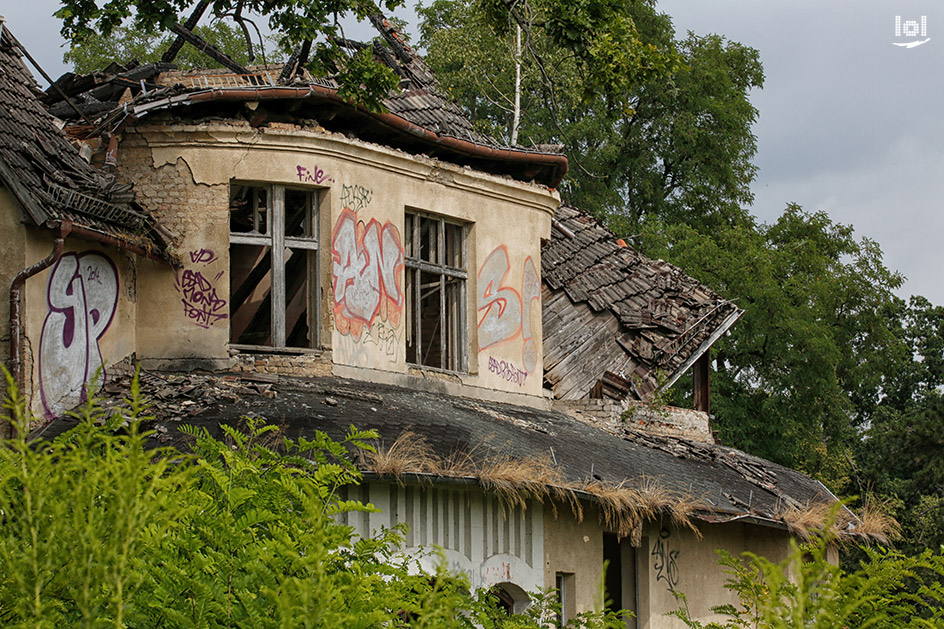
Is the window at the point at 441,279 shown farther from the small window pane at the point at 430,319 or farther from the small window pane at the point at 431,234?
the small window pane at the point at 430,319

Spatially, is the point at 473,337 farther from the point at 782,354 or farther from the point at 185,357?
the point at 782,354

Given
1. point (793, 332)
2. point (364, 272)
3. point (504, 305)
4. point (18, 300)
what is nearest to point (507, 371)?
point (504, 305)

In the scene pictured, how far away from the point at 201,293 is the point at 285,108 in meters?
2.27

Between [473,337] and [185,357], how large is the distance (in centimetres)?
398

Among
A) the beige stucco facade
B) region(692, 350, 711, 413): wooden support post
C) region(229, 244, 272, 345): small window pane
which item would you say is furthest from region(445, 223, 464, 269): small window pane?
region(692, 350, 711, 413): wooden support post

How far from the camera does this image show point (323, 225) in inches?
575

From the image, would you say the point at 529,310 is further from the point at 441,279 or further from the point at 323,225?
the point at 323,225

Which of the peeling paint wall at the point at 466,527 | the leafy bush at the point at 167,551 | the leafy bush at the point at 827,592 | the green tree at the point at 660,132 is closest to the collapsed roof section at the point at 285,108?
the peeling paint wall at the point at 466,527

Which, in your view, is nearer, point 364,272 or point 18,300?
point 18,300

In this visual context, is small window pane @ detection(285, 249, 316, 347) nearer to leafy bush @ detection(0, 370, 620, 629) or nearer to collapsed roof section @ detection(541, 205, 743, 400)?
collapsed roof section @ detection(541, 205, 743, 400)

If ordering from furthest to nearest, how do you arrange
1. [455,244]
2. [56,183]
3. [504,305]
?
[504,305], [455,244], [56,183]

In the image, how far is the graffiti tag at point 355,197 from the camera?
578 inches

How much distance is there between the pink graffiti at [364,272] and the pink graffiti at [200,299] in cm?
132

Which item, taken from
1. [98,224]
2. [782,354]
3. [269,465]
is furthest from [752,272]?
[269,465]
